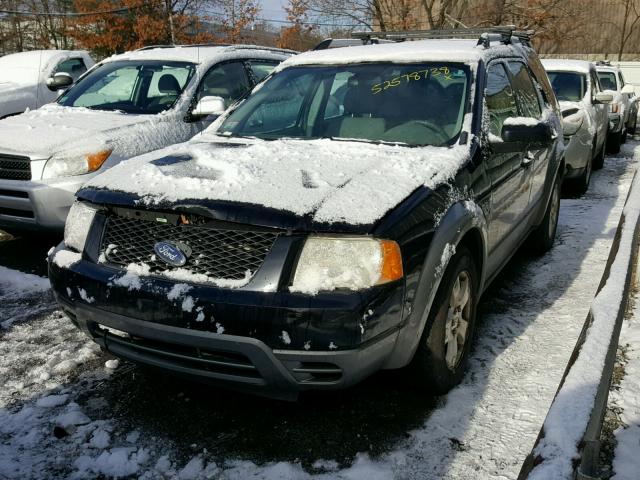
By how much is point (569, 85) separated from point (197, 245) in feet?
27.1

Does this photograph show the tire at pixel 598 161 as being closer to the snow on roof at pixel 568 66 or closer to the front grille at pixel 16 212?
the snow on roof at pixel 568 66

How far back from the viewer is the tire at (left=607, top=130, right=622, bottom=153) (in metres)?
12.6

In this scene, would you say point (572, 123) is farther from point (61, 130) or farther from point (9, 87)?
point (9, 87)

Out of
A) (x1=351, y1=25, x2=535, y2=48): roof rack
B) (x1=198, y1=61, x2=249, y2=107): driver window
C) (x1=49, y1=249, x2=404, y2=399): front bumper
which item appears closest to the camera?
(x1=49, y1=249, x2=404, y2=399): front bumper

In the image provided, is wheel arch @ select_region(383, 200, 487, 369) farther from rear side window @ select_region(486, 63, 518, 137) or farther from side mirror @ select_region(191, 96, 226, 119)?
side mirror @ select_region(191, 96, 226, 119)

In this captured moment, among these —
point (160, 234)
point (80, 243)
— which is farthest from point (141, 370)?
point (160, 234)

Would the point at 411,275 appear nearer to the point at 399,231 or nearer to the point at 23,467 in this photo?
the point at 399,231

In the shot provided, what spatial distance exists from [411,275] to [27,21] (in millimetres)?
33427

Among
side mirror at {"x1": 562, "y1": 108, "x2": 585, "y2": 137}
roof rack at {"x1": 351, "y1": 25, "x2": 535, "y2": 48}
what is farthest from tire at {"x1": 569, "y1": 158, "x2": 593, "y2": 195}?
roof rack at {"x1": 351, "y1": 25, "x2": 535, "y2": 48}

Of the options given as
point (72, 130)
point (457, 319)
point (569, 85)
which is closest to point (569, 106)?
point (569, 85)

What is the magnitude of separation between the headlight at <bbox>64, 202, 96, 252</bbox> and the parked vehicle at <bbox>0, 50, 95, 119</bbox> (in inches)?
248

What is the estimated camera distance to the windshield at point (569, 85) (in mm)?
9109

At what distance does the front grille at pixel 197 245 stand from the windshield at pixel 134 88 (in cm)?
348

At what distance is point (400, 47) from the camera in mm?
4160
